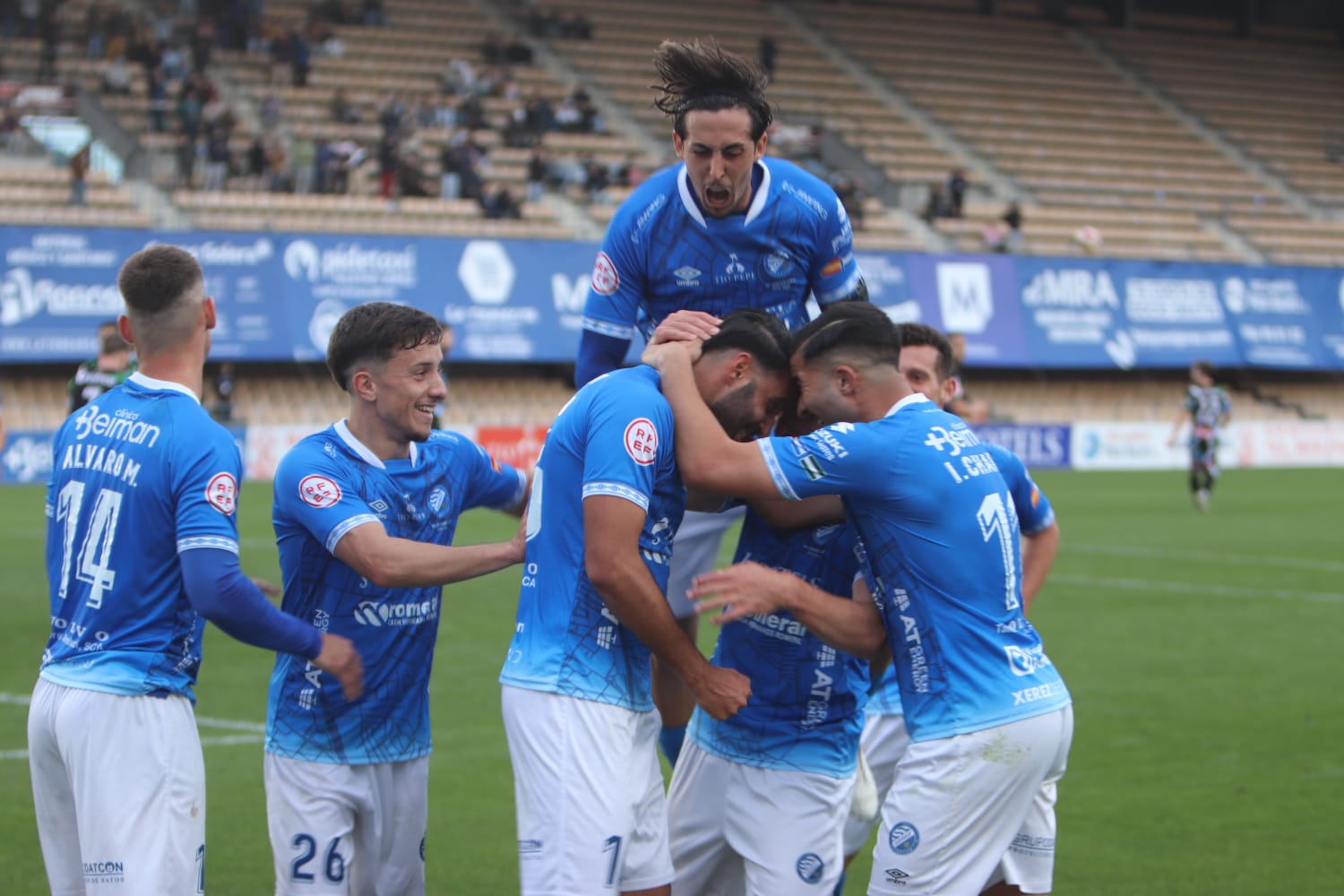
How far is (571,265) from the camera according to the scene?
31.4m

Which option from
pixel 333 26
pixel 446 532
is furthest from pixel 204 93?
pixel 446 532

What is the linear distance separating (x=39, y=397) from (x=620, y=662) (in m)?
25.2

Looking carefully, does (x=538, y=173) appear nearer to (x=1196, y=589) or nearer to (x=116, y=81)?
(x=116, y=81)

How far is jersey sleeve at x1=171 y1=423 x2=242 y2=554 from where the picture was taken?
4547 mm

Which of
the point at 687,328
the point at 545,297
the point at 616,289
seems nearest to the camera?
the point at 687,328

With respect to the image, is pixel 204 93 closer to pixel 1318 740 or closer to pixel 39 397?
pixel 39 397

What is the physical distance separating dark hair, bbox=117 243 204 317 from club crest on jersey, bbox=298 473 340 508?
690 millimetres

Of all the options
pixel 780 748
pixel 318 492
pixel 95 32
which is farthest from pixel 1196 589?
pixel 95 32

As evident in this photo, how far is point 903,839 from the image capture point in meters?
4.61

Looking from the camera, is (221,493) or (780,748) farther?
(780,748)

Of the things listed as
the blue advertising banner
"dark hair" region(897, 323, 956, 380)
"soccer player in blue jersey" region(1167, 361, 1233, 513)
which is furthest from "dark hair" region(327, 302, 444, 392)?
the blue advertising banner

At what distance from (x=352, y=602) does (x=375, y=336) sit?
0.84 meters

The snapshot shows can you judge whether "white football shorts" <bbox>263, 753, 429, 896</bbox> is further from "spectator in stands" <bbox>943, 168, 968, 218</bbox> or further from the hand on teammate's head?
"spectator in stands" <bbox>943, 168, 968, 218</bbox>

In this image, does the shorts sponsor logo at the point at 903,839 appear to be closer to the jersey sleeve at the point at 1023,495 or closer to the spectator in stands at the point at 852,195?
the jersey sleeve at the point at 1023,495
